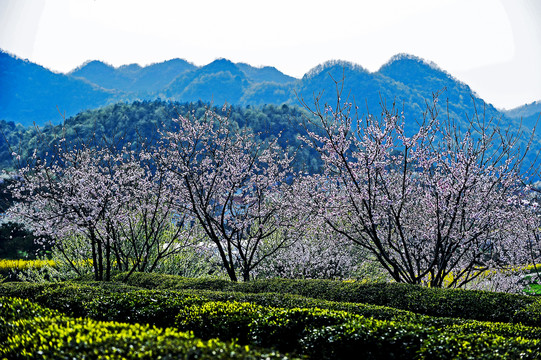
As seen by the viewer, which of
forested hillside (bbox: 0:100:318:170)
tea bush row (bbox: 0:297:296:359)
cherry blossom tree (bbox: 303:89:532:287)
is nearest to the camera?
tea bush row (bbox: 0:297:296:359)

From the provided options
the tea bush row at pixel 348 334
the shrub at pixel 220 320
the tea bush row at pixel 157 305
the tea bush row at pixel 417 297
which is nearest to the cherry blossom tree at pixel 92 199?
the tea bush row at pixel 417 297

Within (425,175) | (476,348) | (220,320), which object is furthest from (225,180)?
(476,348)

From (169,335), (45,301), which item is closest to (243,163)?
(45,301)

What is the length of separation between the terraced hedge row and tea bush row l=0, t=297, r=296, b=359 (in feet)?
5.14

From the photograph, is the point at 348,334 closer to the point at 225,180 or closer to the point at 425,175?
the point at 425,175

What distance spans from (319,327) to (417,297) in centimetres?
443

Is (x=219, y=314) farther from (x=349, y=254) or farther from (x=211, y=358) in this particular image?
(x=349, y=254)

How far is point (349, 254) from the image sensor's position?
2044 centimetres

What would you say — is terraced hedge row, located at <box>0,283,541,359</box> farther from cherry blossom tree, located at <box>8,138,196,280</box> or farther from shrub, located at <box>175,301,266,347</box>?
cherry blossom tree, located at <box>8,138,196,280</box>

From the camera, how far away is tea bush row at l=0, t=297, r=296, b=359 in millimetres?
3520

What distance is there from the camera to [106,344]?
3.78 m

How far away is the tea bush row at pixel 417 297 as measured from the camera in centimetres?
794

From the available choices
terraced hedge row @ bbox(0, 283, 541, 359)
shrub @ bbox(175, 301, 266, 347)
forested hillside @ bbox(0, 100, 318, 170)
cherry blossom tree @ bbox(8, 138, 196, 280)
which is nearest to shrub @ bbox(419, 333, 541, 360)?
terraced hedge row @ bbox(0, 283, 541, 359)

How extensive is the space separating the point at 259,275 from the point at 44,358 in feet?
58.6
